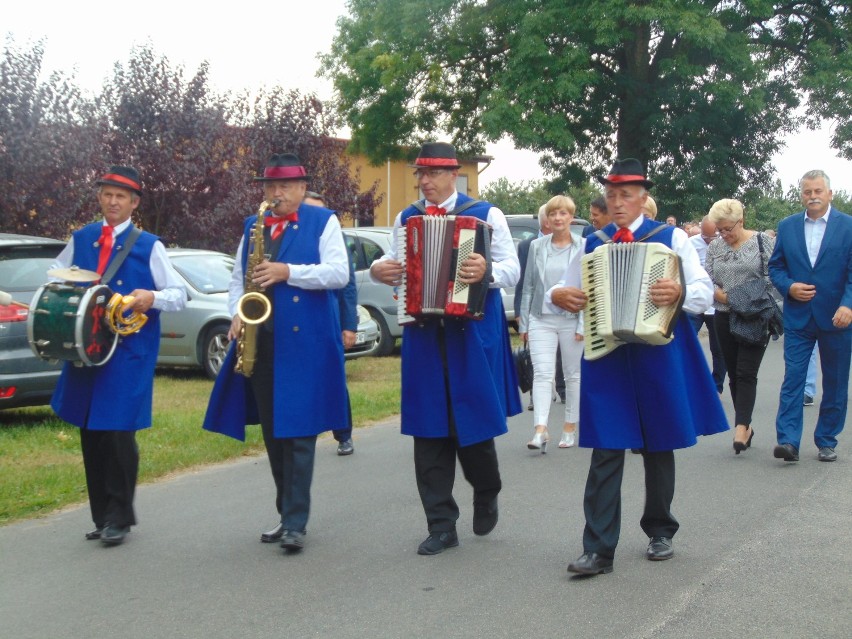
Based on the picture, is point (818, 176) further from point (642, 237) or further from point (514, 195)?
point (514, 195)

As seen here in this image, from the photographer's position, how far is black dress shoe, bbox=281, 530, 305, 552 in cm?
616

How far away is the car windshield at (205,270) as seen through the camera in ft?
46.7

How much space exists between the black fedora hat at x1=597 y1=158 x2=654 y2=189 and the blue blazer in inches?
127

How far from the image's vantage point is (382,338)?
1652cm

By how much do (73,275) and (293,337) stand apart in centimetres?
119

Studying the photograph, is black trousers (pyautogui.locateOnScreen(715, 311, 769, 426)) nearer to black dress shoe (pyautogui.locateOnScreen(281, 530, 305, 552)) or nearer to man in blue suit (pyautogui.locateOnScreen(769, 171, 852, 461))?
man in blue suit (pyautogui.locateOnScreen(769, 171, 852, 461))

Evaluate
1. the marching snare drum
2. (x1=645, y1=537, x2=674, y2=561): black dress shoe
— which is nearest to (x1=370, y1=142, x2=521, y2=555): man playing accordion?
(x1=645, y1=537, x2=674, y2=561): black dress shoe

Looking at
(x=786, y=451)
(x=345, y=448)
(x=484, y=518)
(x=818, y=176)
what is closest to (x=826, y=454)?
(x=786, y=451)

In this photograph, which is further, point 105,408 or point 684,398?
point 105,408

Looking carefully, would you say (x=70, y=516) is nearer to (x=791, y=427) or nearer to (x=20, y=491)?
(x=20, y=491)

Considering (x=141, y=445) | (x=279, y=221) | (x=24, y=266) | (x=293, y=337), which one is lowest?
(x=141, y=445)

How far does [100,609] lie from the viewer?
5301 millimetres

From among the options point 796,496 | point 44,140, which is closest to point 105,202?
point 796,496

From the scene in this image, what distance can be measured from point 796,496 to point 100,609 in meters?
4.37
